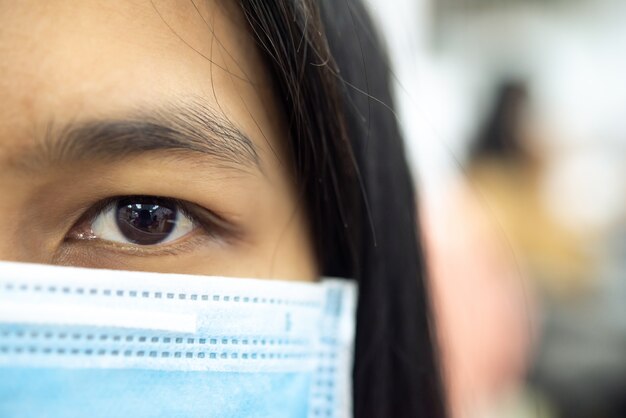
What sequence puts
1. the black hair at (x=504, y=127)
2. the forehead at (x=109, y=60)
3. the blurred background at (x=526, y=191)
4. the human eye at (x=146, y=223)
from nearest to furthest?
the forehead at (x=109, y=60) → the human eye at (x=146, y=223) → the blurred background at (x=526, y=191) → the black hair at (x=504, y=127)

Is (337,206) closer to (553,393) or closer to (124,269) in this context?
(124,269)

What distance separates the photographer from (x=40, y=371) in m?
0.83

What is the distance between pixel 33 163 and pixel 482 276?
6.06 ft

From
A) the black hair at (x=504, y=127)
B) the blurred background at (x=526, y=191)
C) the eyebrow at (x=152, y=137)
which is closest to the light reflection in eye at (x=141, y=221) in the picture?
the eyebrow at (x=152, y=137)

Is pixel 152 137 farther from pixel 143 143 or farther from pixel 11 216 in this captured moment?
pixel 11 216

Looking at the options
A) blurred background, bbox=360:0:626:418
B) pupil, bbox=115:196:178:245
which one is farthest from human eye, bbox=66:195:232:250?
blurred background, bbox=360:0:626:418

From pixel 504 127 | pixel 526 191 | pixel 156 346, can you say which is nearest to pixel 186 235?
pixel 156 346

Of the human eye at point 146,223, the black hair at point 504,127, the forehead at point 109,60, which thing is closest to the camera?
the forehead at point 109,60

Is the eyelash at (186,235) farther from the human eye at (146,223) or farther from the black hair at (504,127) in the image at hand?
the black hair at (504,127)

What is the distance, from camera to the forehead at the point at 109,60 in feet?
2.70

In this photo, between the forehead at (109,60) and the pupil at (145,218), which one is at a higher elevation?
the forehead at (109,60)

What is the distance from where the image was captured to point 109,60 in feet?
2.82

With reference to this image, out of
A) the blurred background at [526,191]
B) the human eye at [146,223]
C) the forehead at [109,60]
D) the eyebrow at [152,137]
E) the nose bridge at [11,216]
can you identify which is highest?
the blurred background at [526,191]

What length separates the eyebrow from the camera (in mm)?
836
